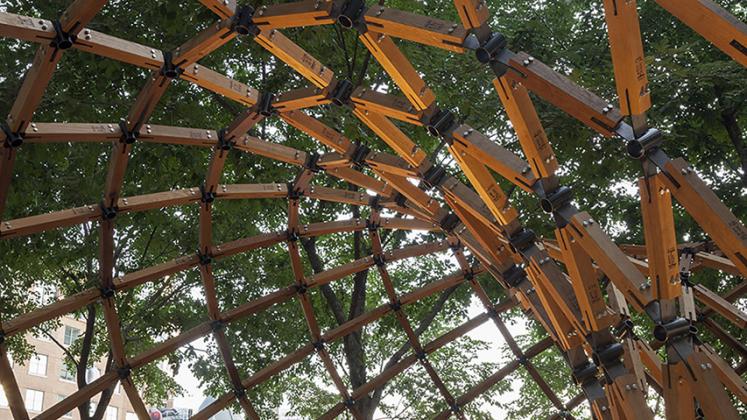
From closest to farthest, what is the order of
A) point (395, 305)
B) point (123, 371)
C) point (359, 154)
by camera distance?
point (359, 154) < point (123, 371) < point (395, 305)

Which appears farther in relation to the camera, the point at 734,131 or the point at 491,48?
the point at 734,131

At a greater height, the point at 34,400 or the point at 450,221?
the point at 34,400

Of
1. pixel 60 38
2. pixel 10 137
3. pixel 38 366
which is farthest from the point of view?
pixel 38 366

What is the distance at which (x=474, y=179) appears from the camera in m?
10.2

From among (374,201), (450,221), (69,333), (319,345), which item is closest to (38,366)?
(69,333)

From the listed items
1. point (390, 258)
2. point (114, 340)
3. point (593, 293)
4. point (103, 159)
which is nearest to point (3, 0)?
point (103, 159)

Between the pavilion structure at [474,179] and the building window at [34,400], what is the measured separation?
141 ft

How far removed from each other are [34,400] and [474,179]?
175 feet

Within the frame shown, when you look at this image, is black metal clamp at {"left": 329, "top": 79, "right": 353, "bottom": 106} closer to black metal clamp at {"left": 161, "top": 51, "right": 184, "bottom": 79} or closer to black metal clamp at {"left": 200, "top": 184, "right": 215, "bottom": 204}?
black metal clamp at {"left": 161, "top": 51, "right": 184, "bottom": 79}

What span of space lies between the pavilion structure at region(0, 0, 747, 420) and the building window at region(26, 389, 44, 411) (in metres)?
43.0

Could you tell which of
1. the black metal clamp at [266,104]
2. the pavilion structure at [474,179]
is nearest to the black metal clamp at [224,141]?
the pavilion structure at [474,179]

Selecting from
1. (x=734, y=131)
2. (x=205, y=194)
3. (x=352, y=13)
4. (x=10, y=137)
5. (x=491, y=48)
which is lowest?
(x=491, y=48)

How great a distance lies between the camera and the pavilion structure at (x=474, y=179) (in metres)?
7.66

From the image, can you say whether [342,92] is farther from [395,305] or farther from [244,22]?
[395,305]
